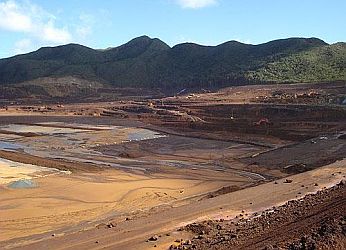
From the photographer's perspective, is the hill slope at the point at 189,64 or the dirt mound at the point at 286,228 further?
the hill slope at the point at 189,64

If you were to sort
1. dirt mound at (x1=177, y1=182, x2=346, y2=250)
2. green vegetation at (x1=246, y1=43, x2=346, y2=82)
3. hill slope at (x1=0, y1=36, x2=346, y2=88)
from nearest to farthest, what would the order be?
1. dirt mound at (x1=177, y1=182, x2=346, y2=250)
2. green vegetation at (x1=246, y1=43, x2=346, y2=82)
3. hill slope at (x1=0, y1=36, x2=346, y2=88)

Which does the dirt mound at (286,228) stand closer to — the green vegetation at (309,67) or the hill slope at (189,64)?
the hill slope at (189,64)

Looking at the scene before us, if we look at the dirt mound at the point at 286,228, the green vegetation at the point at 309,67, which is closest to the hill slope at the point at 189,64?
the green vegetation at the point at 309,67

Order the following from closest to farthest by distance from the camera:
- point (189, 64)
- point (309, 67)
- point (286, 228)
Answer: point (286, 228)
point (309, 67)
point (189, 64)

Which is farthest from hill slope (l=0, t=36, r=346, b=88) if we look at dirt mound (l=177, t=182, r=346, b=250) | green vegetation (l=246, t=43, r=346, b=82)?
dirt mound (l=177, t=182, r=346, b=250)

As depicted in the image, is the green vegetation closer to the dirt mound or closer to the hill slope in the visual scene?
the hill slope

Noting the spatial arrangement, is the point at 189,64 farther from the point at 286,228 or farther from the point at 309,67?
the point at 286,228

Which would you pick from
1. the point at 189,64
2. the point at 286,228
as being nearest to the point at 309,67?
the point at 189,64

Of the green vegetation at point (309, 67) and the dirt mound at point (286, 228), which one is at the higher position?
the green vegetation at point (309, 67)
